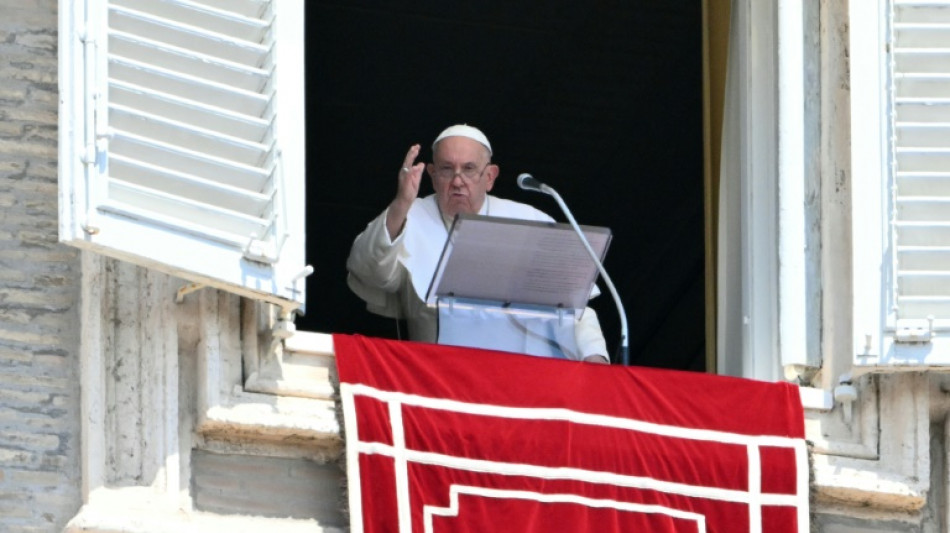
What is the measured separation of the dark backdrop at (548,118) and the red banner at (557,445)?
3179 millimetres

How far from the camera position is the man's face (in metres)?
9.76

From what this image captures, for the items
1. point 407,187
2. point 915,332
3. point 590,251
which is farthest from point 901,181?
point 407,187

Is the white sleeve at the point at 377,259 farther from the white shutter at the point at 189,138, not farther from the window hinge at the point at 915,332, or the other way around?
the window hinge at the point at 915,332

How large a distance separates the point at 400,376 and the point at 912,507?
1.44 meters

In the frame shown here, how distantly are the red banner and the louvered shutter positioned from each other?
1.43 feet

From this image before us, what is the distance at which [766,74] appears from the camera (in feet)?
30.9

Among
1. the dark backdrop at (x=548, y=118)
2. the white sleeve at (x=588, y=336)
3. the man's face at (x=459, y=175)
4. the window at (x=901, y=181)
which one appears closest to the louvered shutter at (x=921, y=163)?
the window at (x=901, y=181)

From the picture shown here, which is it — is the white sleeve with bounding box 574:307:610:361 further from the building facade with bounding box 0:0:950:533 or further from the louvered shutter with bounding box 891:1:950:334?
the louvered shutter with bounding box 891:1:950:334

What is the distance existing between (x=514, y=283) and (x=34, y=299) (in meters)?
1.33

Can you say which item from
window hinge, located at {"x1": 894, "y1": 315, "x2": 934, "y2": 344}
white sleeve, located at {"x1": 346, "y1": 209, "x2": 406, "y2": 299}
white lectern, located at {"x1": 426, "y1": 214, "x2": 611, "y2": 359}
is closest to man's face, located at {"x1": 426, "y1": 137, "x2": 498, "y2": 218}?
white sleeve, located at {"x1": 346, "y1": 209, "x2": 406, "y2": 299}

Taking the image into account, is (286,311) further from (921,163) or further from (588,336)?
(921,163)

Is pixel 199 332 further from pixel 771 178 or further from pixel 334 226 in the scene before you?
pixel 334 226

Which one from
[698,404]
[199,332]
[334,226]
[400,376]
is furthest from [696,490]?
[334,226]

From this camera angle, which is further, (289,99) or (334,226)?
(334,226)
